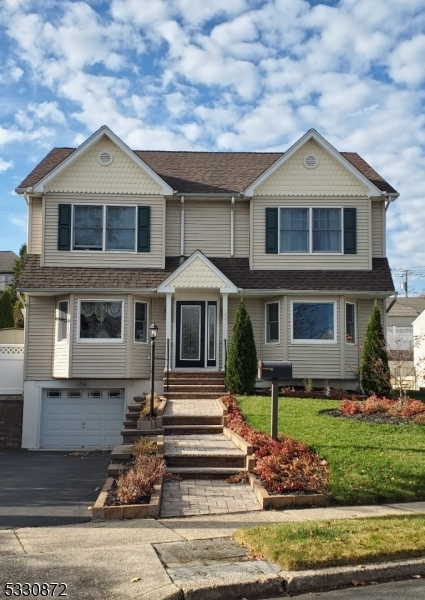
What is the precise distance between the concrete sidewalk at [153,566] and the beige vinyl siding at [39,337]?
1203 centimetres

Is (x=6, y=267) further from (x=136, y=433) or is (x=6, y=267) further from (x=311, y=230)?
(x=136, y=433)

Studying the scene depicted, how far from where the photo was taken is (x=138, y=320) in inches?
781

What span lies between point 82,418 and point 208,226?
7.63m

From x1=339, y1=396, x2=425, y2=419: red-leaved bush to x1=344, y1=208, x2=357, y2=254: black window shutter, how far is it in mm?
6264

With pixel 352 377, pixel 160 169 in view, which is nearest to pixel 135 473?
pixel 352 377

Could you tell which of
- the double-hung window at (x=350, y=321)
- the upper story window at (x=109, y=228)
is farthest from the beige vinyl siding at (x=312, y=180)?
the upper story window at (x=109, y=228)

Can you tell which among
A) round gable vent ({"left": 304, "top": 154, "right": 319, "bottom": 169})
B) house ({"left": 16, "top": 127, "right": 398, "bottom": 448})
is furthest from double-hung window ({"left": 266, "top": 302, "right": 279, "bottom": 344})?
round gable vent ({"left": 304, "top": 154, "right": 319, "bottom": 169})

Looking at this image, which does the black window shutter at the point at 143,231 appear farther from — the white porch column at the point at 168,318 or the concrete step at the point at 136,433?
the concrete step at the point at 136,433

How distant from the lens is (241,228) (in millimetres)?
20906

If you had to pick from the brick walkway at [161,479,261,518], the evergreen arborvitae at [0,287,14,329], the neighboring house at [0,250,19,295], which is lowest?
the brick walkway at [161,479,261,518]

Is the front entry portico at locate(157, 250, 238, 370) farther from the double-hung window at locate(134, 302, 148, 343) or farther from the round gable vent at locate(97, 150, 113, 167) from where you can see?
the round gable vent at locate(97, 150, 113, 167)

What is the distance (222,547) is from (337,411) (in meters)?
8.66

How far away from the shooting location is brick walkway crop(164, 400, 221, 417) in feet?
49.1

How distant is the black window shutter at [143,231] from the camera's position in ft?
65.5
